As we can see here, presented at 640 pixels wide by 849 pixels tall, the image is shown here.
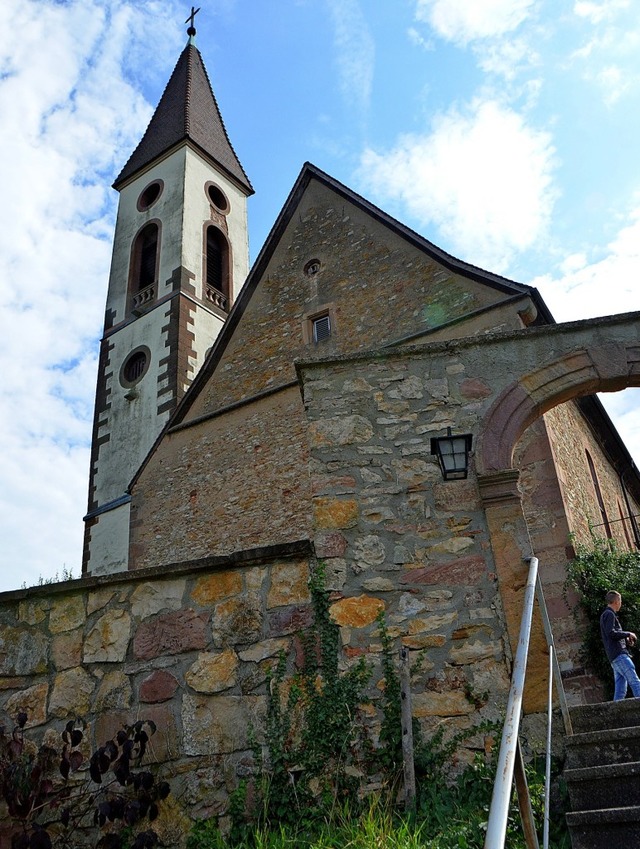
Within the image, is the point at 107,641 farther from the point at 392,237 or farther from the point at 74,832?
the point at 392,237

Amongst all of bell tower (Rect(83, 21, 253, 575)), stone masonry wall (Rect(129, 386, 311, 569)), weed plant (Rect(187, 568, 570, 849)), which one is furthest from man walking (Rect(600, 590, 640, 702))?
bell tower (Rect(83, 21, 253, 575))

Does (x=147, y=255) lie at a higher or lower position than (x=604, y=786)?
higher

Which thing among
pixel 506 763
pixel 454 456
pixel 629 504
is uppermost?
pixel 629 504

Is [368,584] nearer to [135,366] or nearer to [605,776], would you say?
[605,776]

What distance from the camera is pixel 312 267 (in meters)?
13.8

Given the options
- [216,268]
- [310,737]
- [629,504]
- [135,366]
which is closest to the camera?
[310,737]

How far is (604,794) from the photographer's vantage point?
3.48m

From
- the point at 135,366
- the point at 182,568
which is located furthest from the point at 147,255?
the point at 182,568

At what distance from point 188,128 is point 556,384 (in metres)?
21.7

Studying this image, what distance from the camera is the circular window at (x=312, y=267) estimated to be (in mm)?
13664

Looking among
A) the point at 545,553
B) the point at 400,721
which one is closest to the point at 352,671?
the point at 400,721

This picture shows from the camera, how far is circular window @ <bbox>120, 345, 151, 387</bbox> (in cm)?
1934

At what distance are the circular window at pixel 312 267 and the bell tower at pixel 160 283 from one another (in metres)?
5.54

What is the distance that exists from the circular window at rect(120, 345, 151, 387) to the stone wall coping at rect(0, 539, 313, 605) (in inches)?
579
